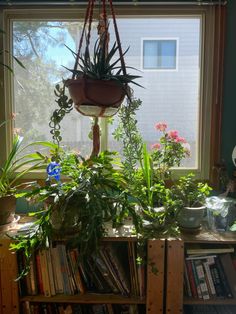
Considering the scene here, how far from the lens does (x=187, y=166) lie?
2.00m

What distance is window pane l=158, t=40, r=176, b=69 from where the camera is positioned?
6.31 feet

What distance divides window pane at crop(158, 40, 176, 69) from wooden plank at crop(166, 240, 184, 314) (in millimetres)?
1074

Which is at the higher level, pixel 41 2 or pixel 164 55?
pixel 41 2

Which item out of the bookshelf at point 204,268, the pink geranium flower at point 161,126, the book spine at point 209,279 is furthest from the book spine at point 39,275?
the pink geranium flower at point 161,126

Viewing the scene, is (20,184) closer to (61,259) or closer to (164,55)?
(61,259)

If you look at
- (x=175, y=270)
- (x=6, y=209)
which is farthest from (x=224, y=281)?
(x=6, y=209)

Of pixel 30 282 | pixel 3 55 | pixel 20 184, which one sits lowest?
pixel 30 282

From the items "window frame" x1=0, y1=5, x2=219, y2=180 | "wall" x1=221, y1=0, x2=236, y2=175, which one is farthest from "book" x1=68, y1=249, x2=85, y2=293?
"wall" x1=221, y1=0, x2=236, y2=175

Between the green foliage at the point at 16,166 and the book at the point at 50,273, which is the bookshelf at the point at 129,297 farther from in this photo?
the green foliage at the point at 16,166

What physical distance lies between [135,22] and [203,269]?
1.46 meters

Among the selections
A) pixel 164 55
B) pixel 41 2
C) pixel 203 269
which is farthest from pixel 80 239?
pixel 41 2

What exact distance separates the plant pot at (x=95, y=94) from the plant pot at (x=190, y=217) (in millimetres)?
640

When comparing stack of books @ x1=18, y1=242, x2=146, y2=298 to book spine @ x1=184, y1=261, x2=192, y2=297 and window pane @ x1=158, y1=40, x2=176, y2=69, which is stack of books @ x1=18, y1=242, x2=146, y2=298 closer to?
book spine @ x1=184, y1=261, x2=192, y2=297

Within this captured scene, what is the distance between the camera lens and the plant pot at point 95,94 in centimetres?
134
